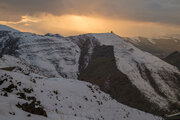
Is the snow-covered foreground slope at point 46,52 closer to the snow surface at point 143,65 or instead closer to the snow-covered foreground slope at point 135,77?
the snow-covered foreground slope at point 135,77

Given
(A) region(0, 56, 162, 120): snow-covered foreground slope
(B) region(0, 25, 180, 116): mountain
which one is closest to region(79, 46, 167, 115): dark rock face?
(B) region(0, 25, 180, 116): mountain

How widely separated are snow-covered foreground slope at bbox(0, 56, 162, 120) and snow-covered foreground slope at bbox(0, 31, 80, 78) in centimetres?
8275

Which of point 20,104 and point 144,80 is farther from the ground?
point 20,104

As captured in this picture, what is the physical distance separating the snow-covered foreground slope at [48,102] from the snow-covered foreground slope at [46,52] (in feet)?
271

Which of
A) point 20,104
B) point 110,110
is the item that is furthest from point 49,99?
point 110,110

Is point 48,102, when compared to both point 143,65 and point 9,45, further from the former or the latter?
point 9,45

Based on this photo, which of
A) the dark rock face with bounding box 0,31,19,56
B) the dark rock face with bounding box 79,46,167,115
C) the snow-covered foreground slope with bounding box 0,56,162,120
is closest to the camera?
the snow-covered foreground slope with bounding box 0,56,162,120

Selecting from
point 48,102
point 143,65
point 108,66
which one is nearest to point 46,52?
point 108,66

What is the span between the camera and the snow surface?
99056mm

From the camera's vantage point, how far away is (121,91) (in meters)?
100

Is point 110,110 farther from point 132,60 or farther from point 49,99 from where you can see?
point 132,60

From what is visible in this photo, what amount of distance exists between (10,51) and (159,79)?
337 ft

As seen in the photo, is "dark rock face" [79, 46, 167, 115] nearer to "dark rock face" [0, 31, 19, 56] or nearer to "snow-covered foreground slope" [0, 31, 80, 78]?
"snow-covered foreground slope" [0, 31, 80, 78]

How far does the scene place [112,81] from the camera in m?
108
